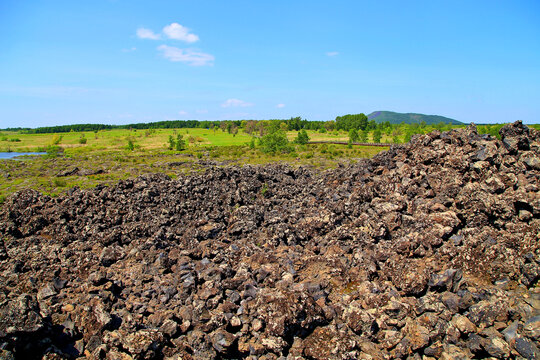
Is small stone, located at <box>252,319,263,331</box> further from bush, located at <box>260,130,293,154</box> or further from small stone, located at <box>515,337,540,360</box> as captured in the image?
bush, located at <box>260,130,293,154</box>

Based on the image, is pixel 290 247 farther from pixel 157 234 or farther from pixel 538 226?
pixel 538 226

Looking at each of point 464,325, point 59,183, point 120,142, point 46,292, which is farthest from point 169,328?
point 120,142

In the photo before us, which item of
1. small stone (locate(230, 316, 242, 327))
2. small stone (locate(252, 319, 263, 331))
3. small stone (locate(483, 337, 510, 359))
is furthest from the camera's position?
small stone (locate(230, 316, 242, 327))

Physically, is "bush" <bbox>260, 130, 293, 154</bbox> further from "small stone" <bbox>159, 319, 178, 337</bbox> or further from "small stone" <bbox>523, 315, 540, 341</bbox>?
"small stone" <bbox>523, 315, 540, 341</bbox>

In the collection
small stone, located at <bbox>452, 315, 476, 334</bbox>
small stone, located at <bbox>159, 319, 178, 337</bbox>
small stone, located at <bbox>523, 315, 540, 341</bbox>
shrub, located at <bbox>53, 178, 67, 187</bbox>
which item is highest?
shrub, located at <bbox>53, 178, 67, 187</bbox>

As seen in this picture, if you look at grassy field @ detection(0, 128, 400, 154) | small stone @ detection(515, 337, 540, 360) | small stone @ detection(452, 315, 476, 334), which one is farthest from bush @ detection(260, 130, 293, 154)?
small stone @ detection(515, 337, 540, 360)

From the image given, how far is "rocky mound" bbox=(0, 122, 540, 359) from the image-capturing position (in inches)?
386

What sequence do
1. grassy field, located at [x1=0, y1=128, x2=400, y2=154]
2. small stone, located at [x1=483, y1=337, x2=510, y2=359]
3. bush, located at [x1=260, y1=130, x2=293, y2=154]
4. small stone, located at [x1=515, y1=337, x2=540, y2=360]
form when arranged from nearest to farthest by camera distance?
1. small stone, located at [x1=515, y1=337, x2=540, y2=360]
2. small stone, located at [x1=483, y1=337, x2=510, y2=359]
3. bush, located at [x1=260, y1=130, x2=293, y2=154]
4. grassy field, located at [x1=0, y1=128, x2=400, y2=154]

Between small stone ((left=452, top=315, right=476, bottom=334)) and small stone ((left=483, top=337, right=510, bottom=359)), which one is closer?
small stone ((left=483, top=337, right=510, bottom=359))

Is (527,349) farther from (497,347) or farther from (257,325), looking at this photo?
(257,325)

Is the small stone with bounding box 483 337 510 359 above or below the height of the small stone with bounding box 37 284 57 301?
below

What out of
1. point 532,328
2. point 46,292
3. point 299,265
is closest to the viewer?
point 532,328

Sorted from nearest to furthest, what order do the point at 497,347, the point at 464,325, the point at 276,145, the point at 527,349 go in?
the point at 527,349 < the point at 497,347 < the point at 464,325 < the point at 276,145

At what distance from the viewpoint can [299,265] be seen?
1418 centimetres
